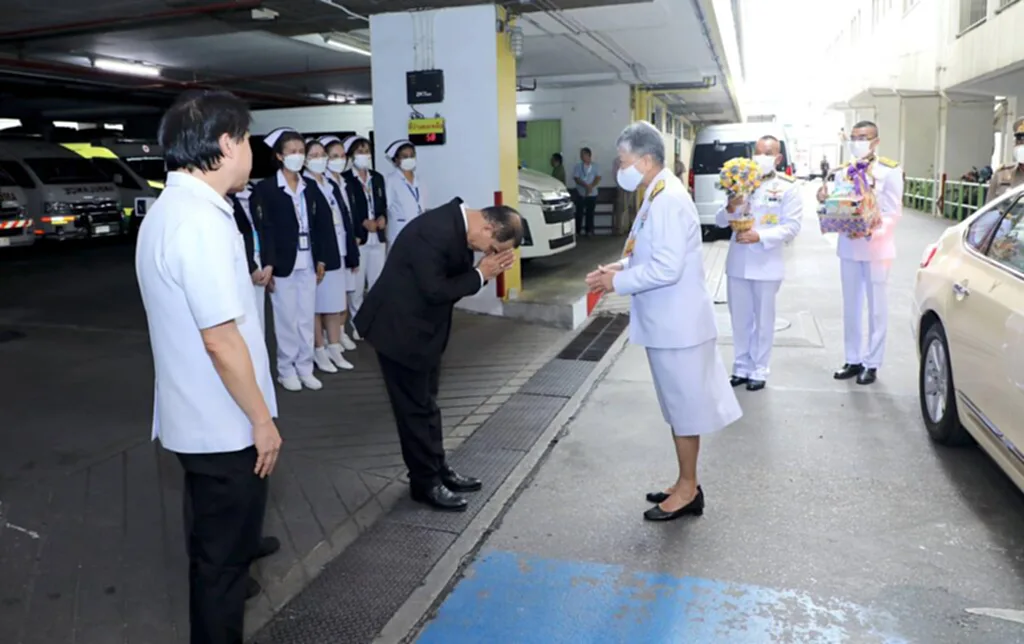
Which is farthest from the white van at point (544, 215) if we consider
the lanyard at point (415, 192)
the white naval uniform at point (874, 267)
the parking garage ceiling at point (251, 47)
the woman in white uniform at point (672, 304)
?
the woman in white uniform at point (672, 304)

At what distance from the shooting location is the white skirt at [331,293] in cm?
657

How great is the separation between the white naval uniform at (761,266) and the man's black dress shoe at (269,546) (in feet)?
12.5

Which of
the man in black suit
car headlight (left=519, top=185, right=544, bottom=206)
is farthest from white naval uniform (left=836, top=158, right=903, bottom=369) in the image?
car headlight (left=519, top=185, right=544, bottom=206)

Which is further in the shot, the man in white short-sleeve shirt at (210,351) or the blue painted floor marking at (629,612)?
the blue painted floor marking at (629,612)

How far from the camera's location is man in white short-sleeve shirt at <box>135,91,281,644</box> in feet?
7.63

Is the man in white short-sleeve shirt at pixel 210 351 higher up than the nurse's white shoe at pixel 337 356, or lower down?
higher up

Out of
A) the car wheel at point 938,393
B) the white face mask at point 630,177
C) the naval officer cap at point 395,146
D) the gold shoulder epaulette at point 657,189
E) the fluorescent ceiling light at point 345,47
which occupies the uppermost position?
the fluorescent ceiling light at point 345,47

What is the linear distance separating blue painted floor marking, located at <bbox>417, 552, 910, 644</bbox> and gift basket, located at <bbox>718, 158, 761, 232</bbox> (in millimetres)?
3066

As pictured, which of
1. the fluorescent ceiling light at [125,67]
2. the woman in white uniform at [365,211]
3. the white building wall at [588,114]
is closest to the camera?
the woman in white uniform at [365,211]

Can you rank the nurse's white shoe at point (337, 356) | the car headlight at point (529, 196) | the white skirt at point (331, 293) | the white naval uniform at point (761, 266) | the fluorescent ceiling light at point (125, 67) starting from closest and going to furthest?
the white naval uniform at point (761, 266), the white skirt at point (331, 293), the nurse's white shoe at point (337, 356), the car headlight at point (529, 196), the fluorescent ceiling light at point (125, 67)

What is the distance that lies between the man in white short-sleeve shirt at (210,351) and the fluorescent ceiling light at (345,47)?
31.3 ft

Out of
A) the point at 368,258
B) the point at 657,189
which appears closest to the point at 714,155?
the point at 368,258

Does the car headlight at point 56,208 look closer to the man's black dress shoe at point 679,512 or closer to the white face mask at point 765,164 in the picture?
the white face mask at point 765,164

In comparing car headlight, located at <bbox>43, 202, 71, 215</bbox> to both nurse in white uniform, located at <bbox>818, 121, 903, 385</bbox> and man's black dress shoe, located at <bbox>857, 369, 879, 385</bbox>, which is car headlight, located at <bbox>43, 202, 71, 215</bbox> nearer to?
nurse in white uniform, located at <bbox>818, 121, 903, 385</bbox>
